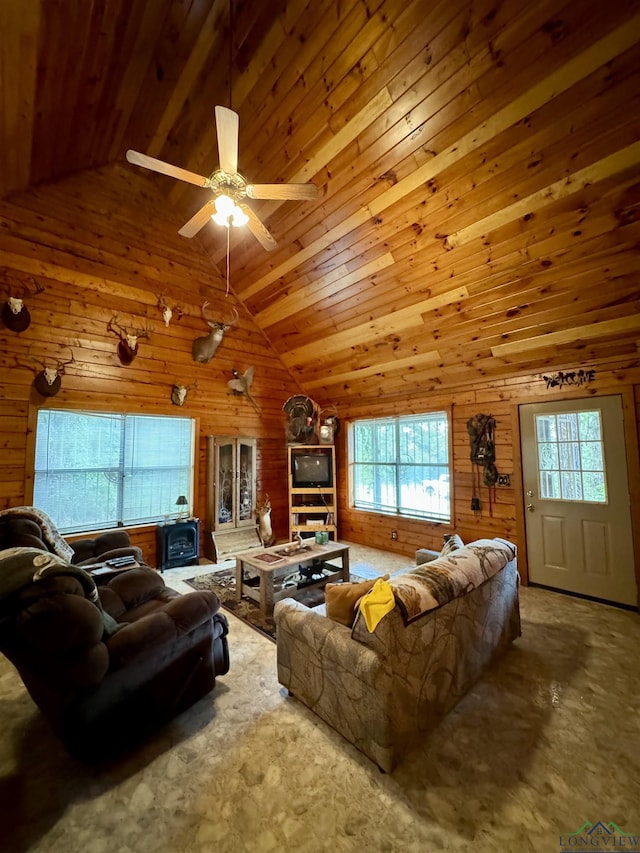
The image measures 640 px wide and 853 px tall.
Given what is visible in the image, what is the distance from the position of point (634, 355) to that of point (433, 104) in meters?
2.78

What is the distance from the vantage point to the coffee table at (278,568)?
3074 millimetres

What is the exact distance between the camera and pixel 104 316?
167 inches

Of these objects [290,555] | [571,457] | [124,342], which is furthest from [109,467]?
[571,457]

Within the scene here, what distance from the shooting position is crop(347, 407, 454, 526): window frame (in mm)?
4637

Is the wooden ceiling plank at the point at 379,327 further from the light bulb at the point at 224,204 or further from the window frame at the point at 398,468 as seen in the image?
the light bulb at the point at 224,204

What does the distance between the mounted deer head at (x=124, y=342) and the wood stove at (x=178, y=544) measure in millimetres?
2148

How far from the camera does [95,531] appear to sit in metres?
4.07

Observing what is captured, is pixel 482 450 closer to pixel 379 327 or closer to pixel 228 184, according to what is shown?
pixel 379 327

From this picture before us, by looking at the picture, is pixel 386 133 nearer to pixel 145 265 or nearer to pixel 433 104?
pixel 433 104

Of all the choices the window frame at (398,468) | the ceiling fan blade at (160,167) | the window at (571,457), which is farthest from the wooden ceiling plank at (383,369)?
the ceiling fan blade at (160,167)

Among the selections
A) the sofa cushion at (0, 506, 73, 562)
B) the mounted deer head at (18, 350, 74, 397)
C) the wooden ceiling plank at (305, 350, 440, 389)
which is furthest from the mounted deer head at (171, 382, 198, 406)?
the sofa cushion at (0, 506, 73, 562)

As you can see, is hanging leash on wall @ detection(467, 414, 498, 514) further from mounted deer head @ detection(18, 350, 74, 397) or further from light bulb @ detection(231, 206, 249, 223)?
mounted deer head @ detection(18, 350, 74, 397)

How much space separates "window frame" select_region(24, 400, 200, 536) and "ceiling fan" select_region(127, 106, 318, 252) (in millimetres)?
2669

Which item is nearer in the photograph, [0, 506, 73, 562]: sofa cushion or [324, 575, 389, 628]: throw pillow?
[324, 575, 389, 628]: throw pillow
